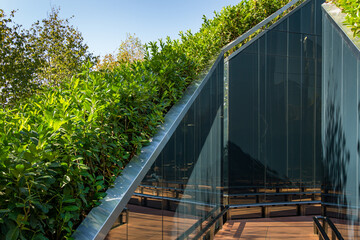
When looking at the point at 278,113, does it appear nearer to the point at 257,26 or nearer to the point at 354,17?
the point at 257,26

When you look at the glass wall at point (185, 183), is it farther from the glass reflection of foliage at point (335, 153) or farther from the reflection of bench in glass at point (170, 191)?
the glass reflection of foliage at point (335, 153)

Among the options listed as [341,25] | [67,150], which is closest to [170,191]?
[67,150]

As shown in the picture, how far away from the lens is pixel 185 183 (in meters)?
4.75

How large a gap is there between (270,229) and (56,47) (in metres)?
15.1

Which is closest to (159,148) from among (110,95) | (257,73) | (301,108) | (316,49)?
(110,95)

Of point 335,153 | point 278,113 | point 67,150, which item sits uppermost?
point 278,113

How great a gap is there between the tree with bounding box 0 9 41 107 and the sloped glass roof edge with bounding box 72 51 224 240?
11.8m

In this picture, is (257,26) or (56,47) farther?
(56,47)

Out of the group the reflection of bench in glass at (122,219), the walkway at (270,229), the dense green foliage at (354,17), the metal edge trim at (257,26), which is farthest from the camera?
the metal edge trim at (257,26)

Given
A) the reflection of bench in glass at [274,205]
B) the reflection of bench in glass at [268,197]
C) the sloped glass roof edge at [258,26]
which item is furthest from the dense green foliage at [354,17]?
the reflection of bench in glass at [274,205]

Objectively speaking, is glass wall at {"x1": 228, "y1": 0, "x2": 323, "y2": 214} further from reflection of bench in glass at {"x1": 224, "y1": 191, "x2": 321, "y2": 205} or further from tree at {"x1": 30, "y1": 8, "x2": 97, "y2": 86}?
tree at {"x1": 30, "y1": 8, "x2": 97, "y2": 86}

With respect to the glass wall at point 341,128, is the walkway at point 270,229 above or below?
below

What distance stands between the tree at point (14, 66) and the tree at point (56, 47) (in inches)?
73.8

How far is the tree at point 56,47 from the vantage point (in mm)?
17047
